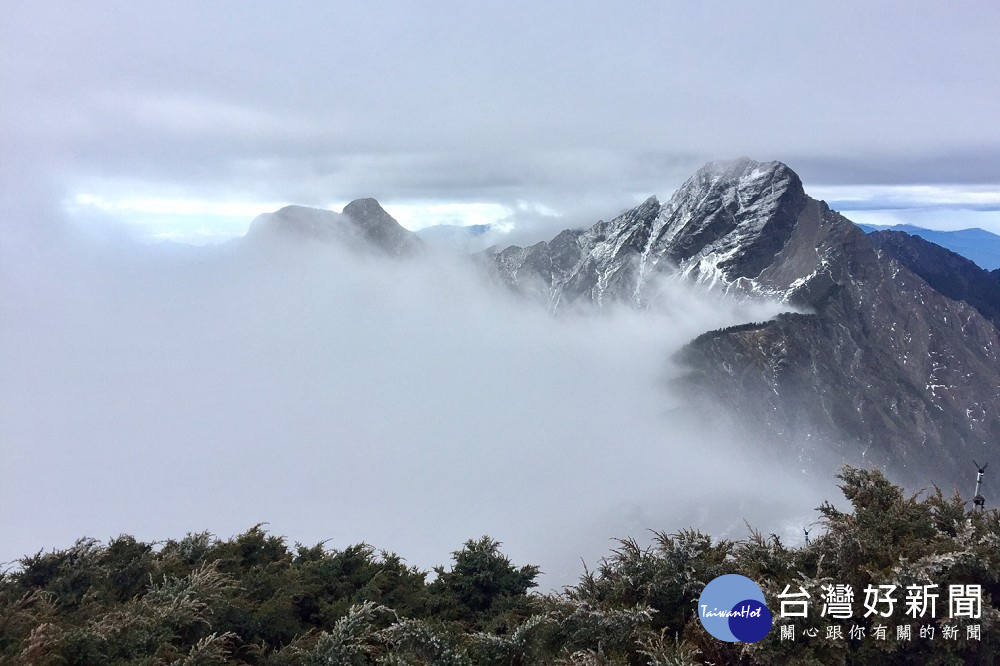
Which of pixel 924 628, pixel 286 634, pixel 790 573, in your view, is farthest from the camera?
pixel 286 634

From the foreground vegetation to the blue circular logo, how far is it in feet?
0.58

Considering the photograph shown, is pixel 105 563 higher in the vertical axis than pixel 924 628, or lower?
lower

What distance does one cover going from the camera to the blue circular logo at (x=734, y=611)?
9.68 m

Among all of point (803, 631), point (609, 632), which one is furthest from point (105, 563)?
point (803, 631)

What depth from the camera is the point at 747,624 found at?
32.3 feet

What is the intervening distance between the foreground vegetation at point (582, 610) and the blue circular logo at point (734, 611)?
0.18 meters

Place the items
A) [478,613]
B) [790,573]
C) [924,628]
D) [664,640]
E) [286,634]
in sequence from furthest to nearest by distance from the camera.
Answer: [478,613]
[286,634]
[790,573]
[664,640]
[924,628]

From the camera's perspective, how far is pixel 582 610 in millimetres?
10680

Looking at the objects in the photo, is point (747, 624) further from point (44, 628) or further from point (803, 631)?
point (44, 628)

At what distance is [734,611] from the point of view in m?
10.1

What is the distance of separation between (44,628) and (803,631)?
40.9ft

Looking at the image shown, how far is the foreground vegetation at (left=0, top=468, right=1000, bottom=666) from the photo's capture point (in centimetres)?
950

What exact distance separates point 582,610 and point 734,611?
2467 mm

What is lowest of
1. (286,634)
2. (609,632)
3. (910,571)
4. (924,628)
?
(286,634)
